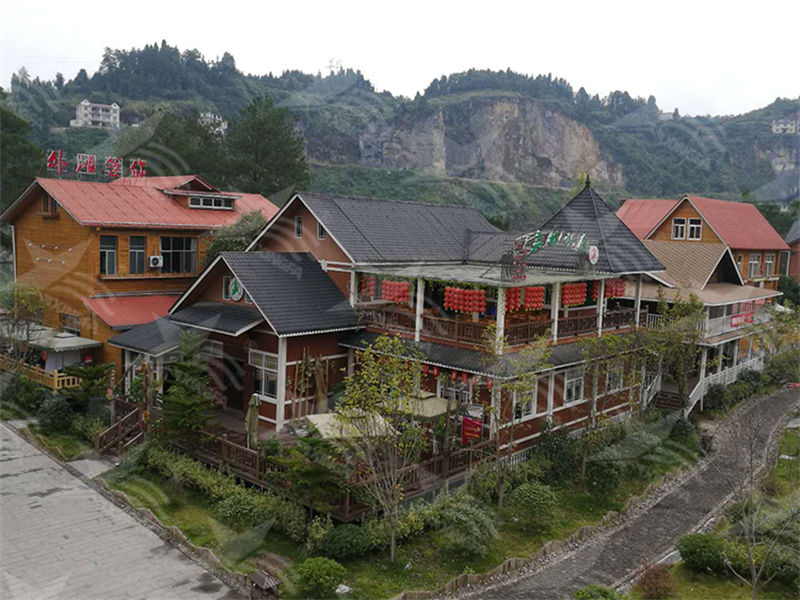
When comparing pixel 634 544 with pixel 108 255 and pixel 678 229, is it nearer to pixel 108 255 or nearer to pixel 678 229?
pixel 108 255

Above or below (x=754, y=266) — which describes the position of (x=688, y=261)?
above

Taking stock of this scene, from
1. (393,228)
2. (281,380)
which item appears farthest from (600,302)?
(281,380)

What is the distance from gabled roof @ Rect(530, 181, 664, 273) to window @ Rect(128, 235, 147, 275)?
53.3 feet

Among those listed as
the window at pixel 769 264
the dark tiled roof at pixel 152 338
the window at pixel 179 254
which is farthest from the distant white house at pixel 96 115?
the window at pixel 769 264

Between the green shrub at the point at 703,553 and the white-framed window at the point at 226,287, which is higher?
the white-framed window at the point at 226,287

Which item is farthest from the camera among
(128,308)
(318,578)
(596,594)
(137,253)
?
(137,253)

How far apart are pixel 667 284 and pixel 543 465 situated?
12380mm

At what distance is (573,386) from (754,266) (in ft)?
79.1

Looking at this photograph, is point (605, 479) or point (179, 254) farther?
point (179, 254)

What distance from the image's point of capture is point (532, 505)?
16266 millimetres

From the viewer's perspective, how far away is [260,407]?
818 inches

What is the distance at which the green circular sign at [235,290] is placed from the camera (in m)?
21.6

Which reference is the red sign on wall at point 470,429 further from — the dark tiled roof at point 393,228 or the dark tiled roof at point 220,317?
the dark tiled roof at point 220,317

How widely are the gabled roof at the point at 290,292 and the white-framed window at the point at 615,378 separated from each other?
895 cm
